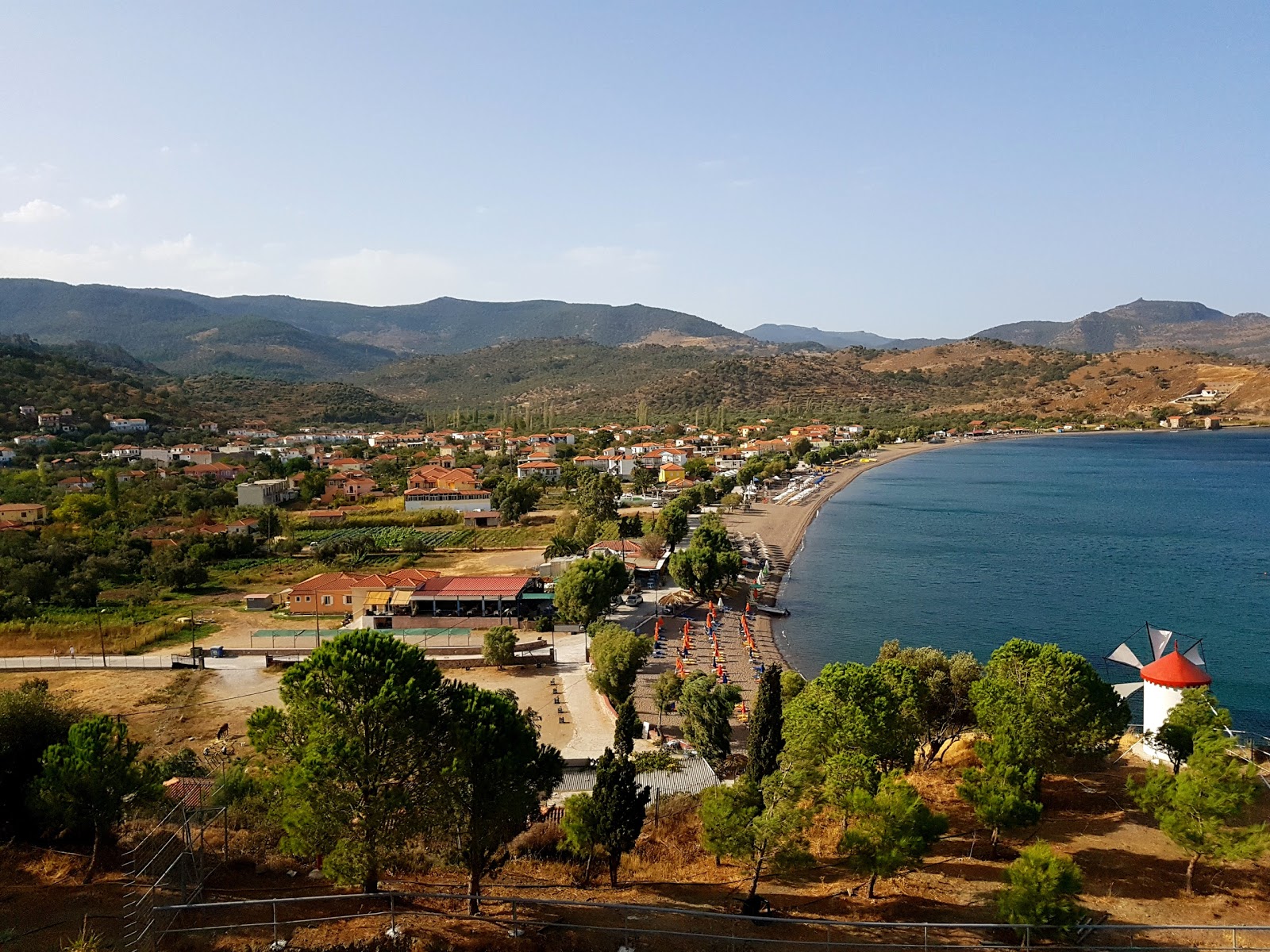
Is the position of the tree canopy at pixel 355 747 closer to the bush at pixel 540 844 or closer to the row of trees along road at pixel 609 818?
the row of trees along road at pixel 609 818

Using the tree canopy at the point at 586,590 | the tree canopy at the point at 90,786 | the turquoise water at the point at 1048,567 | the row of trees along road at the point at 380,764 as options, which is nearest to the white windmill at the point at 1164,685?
the turquoise water at the point at 1048,567

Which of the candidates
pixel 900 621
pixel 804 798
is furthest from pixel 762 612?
pixel 804 798

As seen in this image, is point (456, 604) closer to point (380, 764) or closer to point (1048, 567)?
point (380, 764)

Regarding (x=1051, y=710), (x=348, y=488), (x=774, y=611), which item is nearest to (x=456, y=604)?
(x=774, y=611)

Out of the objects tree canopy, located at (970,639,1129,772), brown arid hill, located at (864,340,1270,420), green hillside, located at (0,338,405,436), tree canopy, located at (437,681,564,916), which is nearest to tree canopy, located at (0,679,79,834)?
tree canopy, located at (437,681,564,916)

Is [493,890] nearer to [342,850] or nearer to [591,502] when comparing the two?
[342,850]

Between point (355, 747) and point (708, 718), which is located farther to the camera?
point (708, 718)
